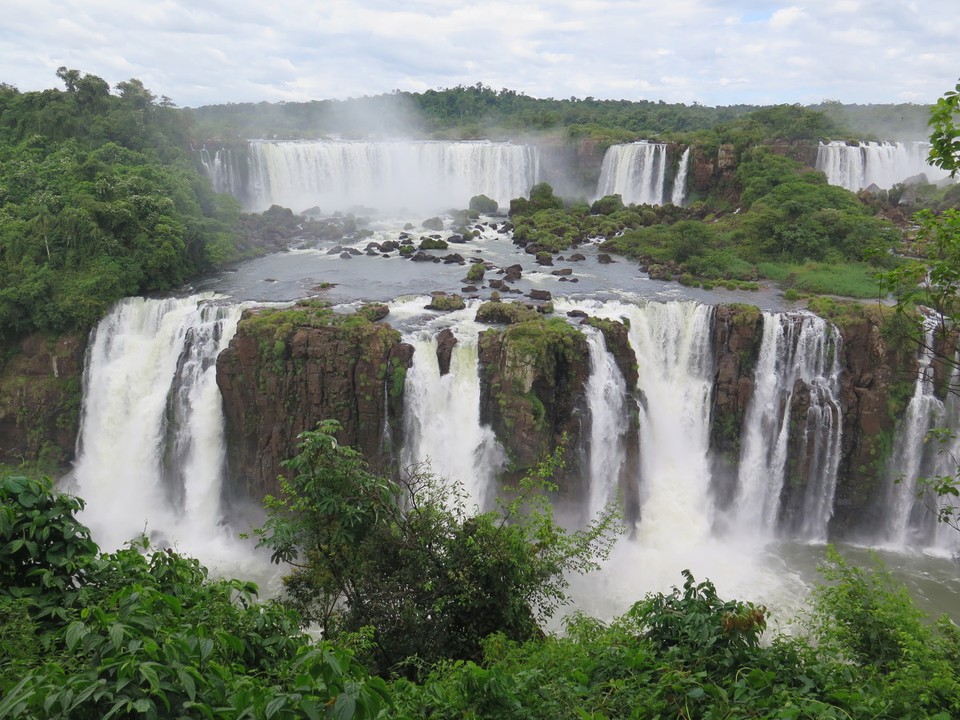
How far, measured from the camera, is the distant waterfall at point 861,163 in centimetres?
3984

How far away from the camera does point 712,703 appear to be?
5602 millimetres

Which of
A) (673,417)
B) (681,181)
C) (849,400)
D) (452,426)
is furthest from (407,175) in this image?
(849,400)

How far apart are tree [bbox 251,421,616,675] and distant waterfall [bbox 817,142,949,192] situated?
128 feet

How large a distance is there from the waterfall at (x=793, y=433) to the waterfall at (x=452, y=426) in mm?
8165

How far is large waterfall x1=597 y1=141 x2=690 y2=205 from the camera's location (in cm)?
4147

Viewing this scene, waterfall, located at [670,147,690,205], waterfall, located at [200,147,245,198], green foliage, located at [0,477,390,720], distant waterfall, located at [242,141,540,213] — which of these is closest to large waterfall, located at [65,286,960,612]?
green foliage, located at [0,477,390,720]

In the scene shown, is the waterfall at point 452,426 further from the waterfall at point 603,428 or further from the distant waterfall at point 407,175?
the distant waterfall at point 407,175

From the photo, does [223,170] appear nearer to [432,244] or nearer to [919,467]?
[432,244]

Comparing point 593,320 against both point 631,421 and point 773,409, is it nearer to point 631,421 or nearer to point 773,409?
point 631,421

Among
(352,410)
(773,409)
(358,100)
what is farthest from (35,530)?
(358,100)

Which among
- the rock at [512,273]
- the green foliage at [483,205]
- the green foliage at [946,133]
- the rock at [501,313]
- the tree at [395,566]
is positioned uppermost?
the green foliage at [483,205]

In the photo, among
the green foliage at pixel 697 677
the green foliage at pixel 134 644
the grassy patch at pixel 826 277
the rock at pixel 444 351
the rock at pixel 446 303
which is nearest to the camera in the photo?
the green foliage at pixel 134 644

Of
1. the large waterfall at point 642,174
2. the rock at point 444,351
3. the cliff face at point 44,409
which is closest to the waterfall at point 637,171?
the large waterfall at point 642,174

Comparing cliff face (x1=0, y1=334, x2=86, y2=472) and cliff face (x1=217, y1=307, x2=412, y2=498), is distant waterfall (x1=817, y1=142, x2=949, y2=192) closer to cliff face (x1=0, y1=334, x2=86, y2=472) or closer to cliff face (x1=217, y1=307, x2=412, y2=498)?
cliff face (x1=217, y1=307, x2=412, y2=498)
